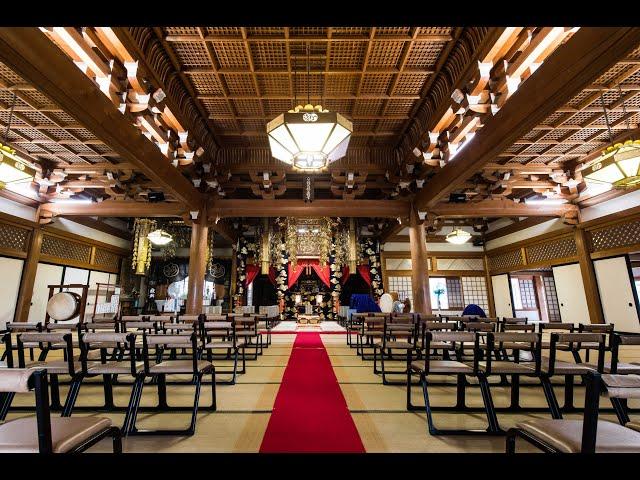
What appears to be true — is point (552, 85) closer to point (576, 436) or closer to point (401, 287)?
point (576, 436)

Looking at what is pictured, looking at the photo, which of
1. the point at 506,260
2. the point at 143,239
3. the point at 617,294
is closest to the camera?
the point at 617,294

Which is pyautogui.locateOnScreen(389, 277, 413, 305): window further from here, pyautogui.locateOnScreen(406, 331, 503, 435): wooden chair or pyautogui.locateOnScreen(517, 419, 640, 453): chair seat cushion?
pyautogui.locateOnScreen(517, 419, 640, 453): chair seat cushion

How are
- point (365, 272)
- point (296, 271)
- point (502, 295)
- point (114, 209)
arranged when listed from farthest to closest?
point (296, 271), point (365, 272), point (502, 295), point (114, 209)

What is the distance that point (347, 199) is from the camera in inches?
288

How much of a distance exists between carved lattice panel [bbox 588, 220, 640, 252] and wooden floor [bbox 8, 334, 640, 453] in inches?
230

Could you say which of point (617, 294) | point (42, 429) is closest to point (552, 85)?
point (42, 429)

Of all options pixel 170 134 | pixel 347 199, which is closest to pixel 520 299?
pixel 347 199

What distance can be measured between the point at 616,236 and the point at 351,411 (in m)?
8.48

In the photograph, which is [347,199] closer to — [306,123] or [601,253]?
[306,123]

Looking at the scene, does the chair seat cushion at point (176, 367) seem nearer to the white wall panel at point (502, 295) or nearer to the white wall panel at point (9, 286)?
the white wall panel at point (9, 286)

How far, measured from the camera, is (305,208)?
7.25 metres

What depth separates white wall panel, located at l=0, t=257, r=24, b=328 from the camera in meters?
7.15

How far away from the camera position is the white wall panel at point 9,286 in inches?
282
